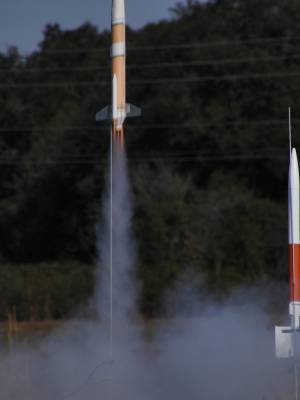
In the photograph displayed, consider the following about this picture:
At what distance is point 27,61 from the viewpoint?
4450 centimetres

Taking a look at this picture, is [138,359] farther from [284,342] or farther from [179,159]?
[179,159]

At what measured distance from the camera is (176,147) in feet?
129

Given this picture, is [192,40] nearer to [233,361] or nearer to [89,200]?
[89,200]

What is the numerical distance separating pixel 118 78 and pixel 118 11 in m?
1.01

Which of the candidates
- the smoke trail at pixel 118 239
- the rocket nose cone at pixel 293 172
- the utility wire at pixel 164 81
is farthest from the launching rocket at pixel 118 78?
the utility wire at pixel 164 81

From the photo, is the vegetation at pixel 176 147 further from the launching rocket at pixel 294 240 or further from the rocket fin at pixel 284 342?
the rocket fin at pixel 284 342

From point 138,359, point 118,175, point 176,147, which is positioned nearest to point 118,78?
point 118,175

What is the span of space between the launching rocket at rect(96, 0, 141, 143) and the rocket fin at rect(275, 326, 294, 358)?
3758 mm

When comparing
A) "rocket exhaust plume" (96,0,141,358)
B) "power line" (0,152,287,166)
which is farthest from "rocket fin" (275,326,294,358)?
"power line" (0,152,287,166)

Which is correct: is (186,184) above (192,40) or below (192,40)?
below

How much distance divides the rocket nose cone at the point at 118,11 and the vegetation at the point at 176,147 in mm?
18131

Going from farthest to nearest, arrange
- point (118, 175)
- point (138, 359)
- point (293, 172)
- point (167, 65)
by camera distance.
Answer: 1. point (167, 65)
2. point (138, 359)
3. point (118, 175)
4. point (293, 172)

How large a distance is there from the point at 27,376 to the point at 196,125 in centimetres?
2445

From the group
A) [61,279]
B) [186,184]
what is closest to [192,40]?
[186,184]
